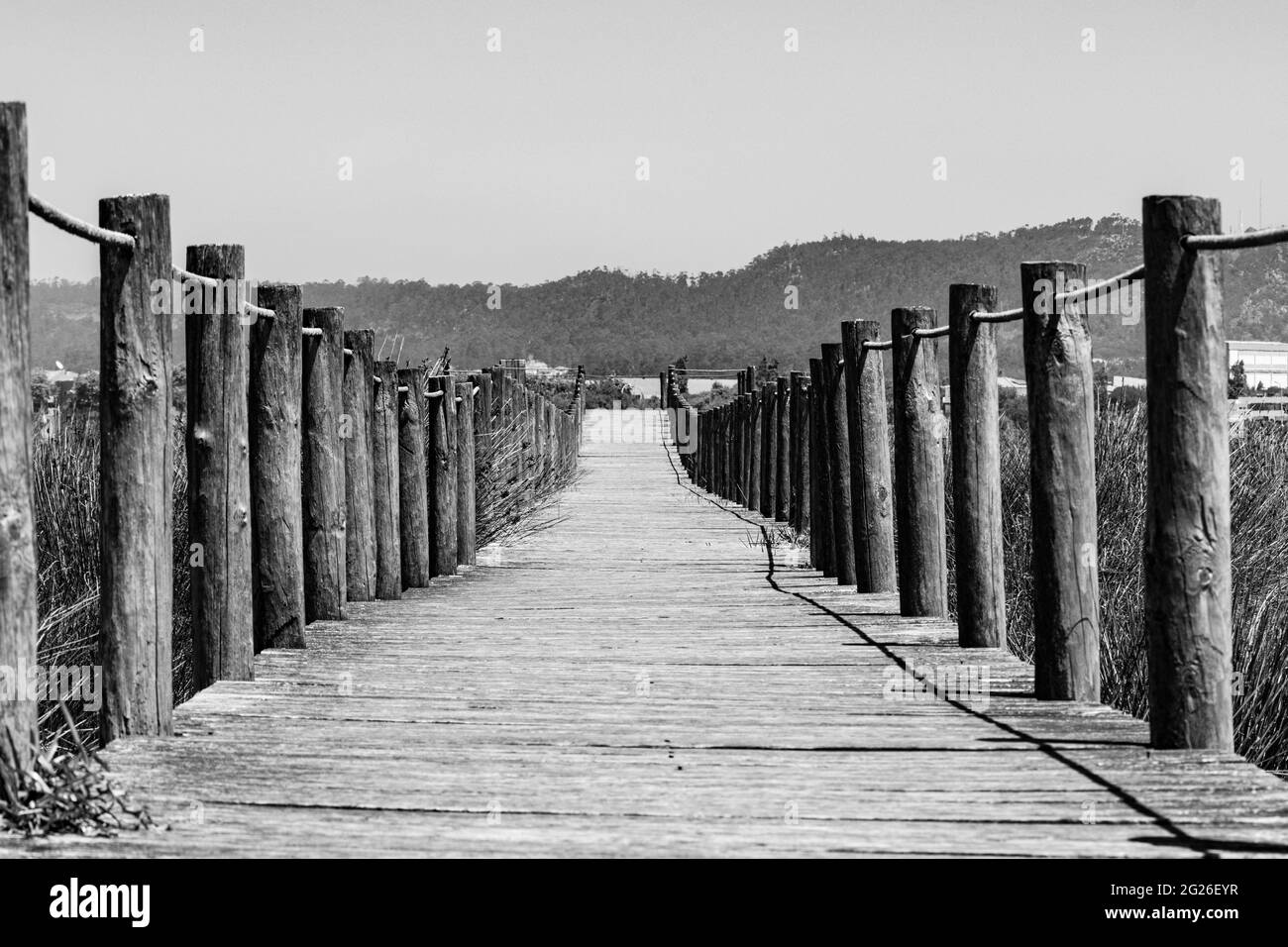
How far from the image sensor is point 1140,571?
948 centimetres

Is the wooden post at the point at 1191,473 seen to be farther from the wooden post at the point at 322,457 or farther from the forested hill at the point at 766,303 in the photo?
the forested hill at the point at 766,303

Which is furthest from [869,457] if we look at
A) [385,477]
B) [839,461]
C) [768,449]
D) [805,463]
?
[768,449]

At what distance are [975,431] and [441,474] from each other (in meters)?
4.33

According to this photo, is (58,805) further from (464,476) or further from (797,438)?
(797,438)

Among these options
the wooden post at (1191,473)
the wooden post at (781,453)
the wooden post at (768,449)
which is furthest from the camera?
the wooden post at (768,449)

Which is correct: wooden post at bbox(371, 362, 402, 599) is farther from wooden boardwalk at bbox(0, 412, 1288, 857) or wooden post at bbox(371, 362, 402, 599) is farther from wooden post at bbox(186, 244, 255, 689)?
wooden post at bbox(186, 244, 255, 689)

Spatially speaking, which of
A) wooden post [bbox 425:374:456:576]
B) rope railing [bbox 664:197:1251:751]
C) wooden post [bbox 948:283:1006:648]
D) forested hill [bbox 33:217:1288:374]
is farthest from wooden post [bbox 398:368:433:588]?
forested hill [bbox 33:217:1288:374]

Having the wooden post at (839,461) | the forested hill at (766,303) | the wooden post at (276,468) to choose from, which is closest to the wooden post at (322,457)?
the wooden post at (276,468)

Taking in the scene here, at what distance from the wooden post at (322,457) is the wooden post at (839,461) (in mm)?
2988

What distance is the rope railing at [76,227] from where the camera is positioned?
3943mm

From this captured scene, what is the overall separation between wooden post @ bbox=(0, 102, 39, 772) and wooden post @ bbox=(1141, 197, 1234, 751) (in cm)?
300

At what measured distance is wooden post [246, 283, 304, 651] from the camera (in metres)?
6.31
